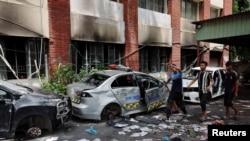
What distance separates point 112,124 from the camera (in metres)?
6.96

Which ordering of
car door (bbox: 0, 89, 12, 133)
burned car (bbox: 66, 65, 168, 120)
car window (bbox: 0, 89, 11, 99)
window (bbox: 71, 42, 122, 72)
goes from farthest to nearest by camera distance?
1. window (bbox: 71, 42, 122, 72)
2. burned car (bbox: 66, 65, 168, 120)
3. car window (bbox: 0, 89, 11, 99)
4. car door (bbox: 0, 89, 12, 133)

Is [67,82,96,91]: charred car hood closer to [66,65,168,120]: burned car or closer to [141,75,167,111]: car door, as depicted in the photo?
[66,65,168,120]: burned car

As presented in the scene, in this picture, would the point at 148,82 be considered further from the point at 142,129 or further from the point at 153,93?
the point at 142,129

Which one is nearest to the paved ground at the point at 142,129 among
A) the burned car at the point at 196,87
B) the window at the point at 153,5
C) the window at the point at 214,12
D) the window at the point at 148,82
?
the window at the point at 148,82

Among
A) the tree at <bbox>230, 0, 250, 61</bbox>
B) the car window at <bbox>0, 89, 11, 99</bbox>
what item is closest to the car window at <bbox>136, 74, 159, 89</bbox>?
the car window at <bbox>0, 89, 11, 99</bbox>

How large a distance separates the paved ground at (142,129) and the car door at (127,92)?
0.41m

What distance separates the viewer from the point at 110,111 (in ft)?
24.3

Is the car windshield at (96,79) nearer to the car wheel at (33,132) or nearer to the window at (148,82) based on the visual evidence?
the window at (148,82)

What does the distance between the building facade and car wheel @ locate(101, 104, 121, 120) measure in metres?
3.17

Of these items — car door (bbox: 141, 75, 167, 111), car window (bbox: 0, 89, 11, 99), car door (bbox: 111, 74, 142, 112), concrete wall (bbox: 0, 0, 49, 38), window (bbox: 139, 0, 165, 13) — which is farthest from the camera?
window (bbox: 139, 0, 165, 13)

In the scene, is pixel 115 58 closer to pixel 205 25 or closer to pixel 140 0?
pixel 140 0

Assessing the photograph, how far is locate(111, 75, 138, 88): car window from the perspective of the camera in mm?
7596

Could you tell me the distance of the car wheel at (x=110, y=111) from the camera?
7261 mm

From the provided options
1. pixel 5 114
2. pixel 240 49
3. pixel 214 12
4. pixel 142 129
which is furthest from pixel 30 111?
pixel 240 49
